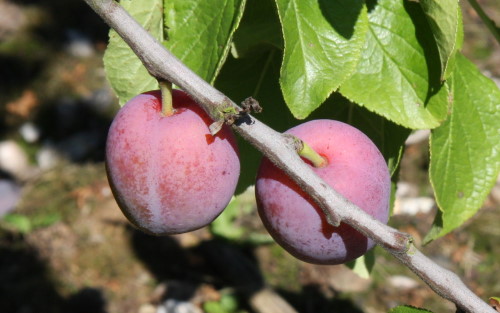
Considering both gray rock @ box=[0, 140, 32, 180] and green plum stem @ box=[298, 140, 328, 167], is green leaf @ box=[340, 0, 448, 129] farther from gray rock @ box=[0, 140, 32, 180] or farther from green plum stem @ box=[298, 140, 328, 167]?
gray rock @ box=[0, 140, 32, 180]

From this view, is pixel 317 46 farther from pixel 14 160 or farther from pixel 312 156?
pixel 14 160

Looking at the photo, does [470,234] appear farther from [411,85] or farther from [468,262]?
[411,85]

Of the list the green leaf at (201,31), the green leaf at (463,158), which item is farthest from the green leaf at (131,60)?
the green leaf at (463,158)

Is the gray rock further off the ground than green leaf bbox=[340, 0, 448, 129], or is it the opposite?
green leaf bbox=[340, 0, 448, 129]

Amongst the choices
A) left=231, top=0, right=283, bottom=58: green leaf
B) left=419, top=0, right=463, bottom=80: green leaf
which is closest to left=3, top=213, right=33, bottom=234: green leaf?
left=231, top=0, right=283, bottom=58: green leaf

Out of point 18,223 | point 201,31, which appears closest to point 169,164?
point 201,31

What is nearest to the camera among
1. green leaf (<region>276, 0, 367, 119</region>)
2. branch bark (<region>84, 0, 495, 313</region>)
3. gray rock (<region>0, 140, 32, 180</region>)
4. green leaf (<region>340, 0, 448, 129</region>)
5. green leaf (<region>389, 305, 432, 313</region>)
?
branch bark (<region>84, 0, 495, 313</region>)

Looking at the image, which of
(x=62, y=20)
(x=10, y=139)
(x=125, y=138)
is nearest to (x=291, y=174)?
(x=125, y=138)

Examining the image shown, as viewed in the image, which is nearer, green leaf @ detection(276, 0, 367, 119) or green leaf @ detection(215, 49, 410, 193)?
green leaf @ detection(276, 0, 367, 119)
